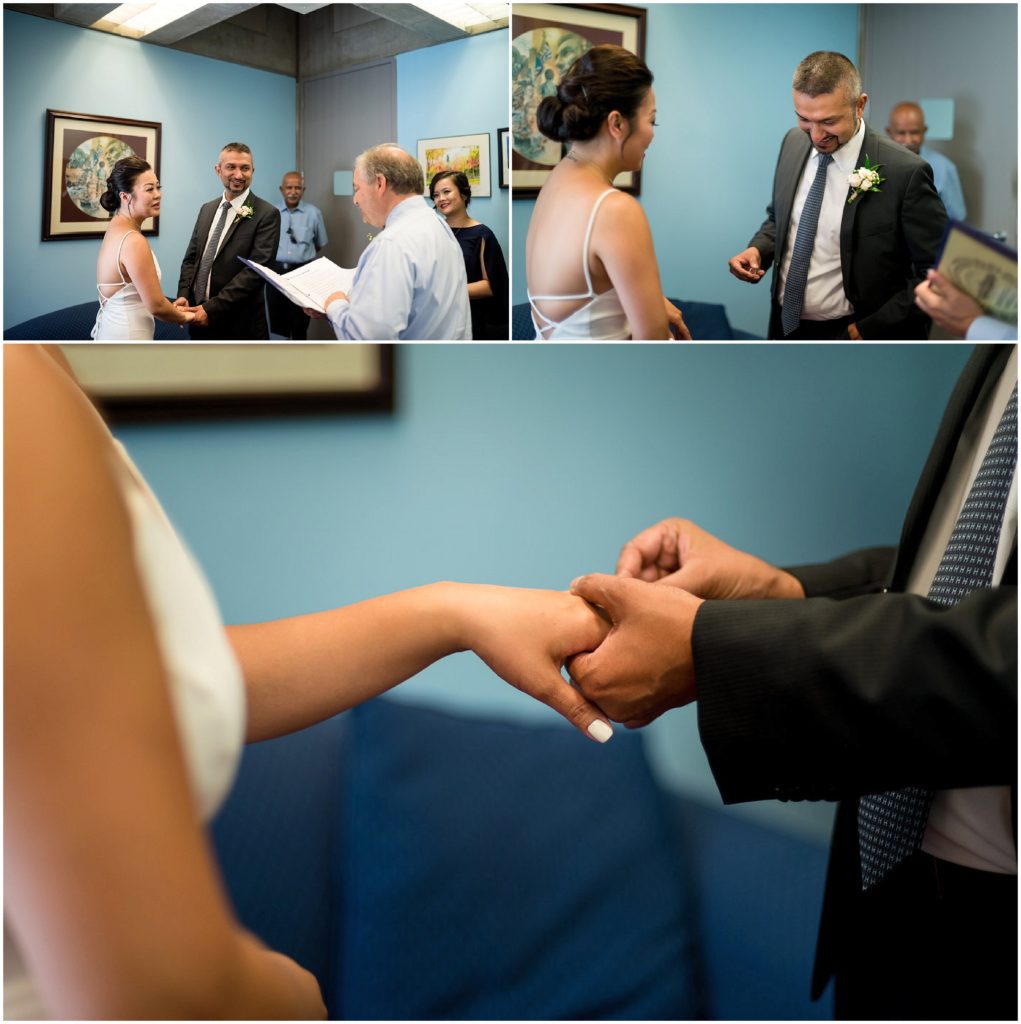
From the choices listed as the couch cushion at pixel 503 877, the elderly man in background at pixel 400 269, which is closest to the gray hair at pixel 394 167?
the elderly man in background at pixel 400 269

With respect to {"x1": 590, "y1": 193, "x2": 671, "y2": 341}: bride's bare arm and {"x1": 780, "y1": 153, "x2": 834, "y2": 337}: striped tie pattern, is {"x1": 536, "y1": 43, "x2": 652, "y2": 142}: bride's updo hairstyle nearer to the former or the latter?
{"x1": 590, "y1": 193, "x2": 671, "y2": 341}: bride's bare arm

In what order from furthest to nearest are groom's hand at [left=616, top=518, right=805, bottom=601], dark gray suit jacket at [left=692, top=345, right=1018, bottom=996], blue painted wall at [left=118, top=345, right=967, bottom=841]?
blue painted wall at [left=118, top=345, right=967, bottom=841], groom's hand at [left=616, top=518, right=805, bottom=601], dark gray suit jacket at [left=692, top=345, right=1018, bottom=996]

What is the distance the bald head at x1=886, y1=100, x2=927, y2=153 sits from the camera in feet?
3.31

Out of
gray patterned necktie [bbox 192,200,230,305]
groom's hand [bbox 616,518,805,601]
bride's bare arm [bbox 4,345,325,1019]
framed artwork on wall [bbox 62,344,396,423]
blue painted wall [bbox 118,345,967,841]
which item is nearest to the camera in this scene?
bride's bare arm [bbox 4,345,325,1019]

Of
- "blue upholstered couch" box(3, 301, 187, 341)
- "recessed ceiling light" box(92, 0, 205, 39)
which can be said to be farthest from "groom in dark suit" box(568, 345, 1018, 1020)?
"recessed ceiling light" box(92, 0, 205, 39)

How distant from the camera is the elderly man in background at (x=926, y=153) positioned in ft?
3.32

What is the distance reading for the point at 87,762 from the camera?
430 mm

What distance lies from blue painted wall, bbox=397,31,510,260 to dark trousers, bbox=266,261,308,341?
25 centimetres

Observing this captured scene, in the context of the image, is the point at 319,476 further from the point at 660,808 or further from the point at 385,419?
the point at 660,808

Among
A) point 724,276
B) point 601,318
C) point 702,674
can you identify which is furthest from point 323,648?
point 724,276

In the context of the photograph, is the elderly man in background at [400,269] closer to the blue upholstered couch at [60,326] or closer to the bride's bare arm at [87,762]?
the blue upholstered couch at [60,326]

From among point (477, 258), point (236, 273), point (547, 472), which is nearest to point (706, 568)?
point (547, 472)

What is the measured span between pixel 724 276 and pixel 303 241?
1.71 feet

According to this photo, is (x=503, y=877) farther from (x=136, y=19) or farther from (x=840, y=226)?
(x=136, y=19)
